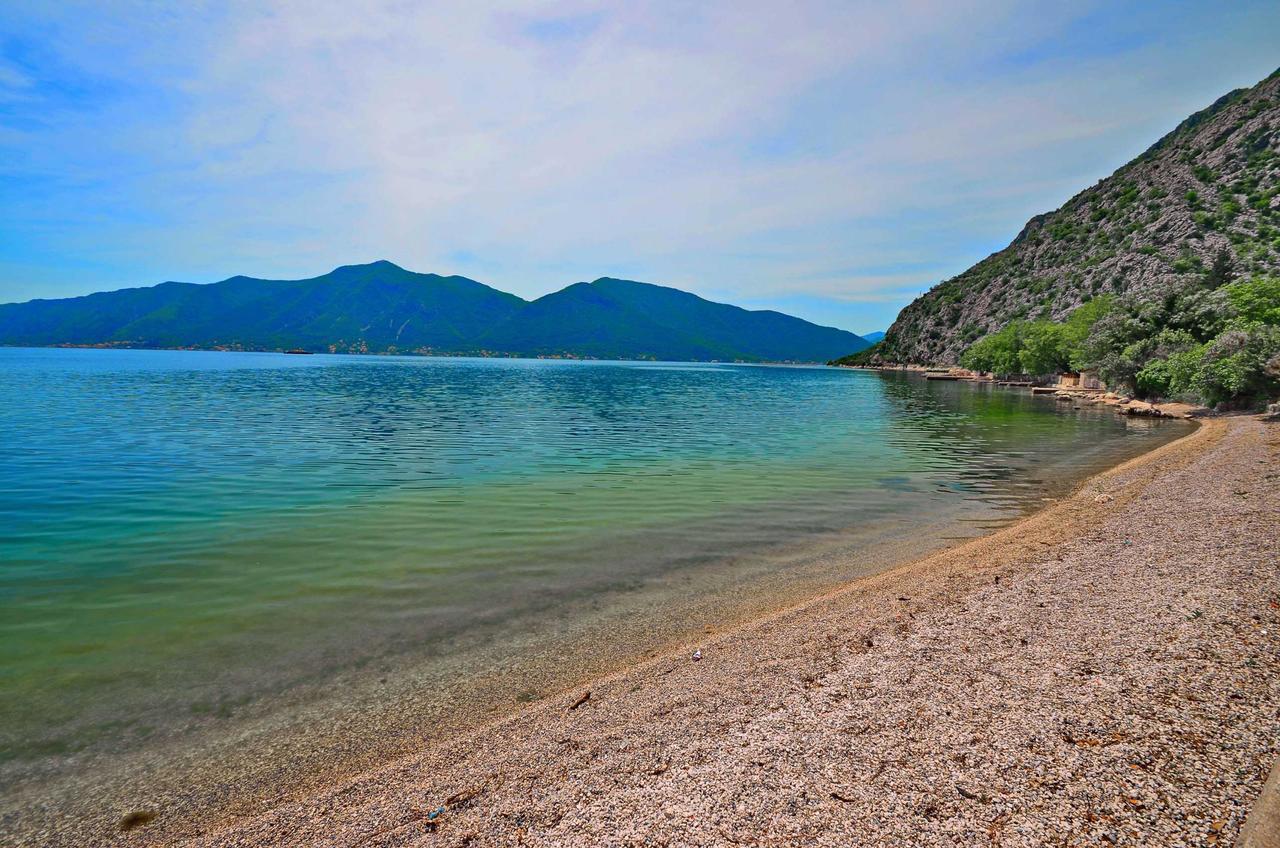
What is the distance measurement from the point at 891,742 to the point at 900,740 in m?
0.11

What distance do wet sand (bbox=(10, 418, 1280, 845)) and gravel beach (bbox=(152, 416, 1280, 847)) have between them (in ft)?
0.09

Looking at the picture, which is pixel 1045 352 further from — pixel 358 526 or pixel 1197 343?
pixel 358 526

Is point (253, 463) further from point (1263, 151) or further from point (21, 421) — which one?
point (1263, 151)

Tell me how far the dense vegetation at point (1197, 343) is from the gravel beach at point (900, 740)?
43.5m

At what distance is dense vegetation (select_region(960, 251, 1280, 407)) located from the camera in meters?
42.6

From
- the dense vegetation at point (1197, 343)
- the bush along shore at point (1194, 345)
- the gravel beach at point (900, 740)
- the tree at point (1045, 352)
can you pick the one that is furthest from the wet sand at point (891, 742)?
the tree at point (1045, 352)

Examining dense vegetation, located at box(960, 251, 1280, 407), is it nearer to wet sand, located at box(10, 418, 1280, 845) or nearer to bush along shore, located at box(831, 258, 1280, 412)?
bush along shore, located at box(831, 258, 1280, 412)

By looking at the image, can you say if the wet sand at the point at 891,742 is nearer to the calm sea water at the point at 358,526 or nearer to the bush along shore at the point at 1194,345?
the calm sea water at the point at 358,526

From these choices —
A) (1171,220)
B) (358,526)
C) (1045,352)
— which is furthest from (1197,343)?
(1171,220)

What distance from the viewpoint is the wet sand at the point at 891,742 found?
17.9ft

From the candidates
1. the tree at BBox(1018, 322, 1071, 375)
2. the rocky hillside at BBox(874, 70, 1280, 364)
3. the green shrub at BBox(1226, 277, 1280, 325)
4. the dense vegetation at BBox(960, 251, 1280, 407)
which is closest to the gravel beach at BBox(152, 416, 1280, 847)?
the dense vegetation at BBox(960, 251, 1280, 407)

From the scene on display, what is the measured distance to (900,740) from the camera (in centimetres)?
668

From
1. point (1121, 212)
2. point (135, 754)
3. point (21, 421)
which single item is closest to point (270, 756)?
point (135, 754)

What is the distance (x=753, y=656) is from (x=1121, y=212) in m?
202
